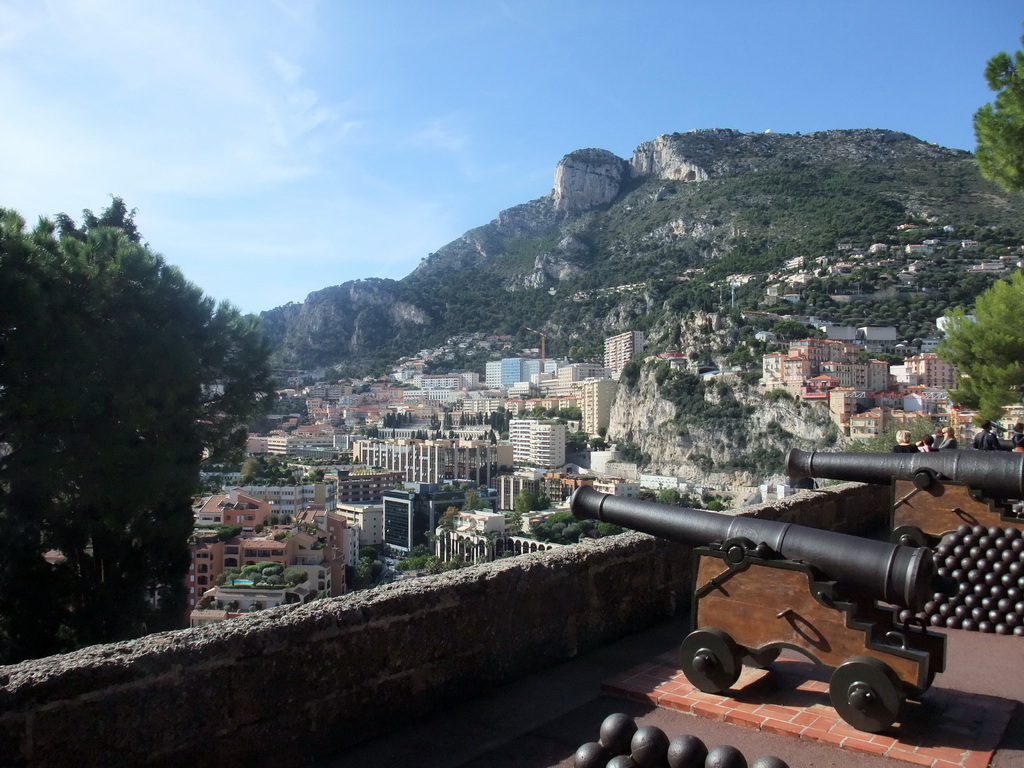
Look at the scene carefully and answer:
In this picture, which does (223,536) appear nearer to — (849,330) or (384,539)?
(384,539)

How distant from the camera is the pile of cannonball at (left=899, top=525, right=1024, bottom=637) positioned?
3857mm

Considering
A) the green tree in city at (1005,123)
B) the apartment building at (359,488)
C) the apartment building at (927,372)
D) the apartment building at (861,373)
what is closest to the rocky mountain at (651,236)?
the apartment building at (861,373)

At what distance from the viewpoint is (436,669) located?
9.53 ft

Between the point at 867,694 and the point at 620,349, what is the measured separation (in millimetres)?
109036

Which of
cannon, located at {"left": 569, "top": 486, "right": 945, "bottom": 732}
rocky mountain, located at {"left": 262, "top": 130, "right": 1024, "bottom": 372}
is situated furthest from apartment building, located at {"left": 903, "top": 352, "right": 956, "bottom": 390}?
cannon, located at {"left": 569, "top": 486, "right": 945, "bottom": 732}

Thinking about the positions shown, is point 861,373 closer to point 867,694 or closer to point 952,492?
point 952,492

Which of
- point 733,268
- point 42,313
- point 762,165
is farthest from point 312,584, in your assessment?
point 762,165

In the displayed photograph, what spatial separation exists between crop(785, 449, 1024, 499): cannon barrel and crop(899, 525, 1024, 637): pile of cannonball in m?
0.39

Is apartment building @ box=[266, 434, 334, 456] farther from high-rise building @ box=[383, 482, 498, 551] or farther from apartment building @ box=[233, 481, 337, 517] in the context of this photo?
apartment building @ box=[233, 481, 337, 517]

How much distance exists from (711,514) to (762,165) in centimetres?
13091

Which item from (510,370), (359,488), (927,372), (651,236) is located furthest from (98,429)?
(510,370)

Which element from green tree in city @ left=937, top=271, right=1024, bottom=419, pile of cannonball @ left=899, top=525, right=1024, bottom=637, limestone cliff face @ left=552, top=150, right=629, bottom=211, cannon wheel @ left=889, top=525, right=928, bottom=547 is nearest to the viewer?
pile of cannonball @ left=899, top=525, right=1024, bottom=637

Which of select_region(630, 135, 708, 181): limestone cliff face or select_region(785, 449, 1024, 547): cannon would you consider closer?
select_region(785, 449, 1024, 547): cannon

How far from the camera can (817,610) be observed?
2.68 m
